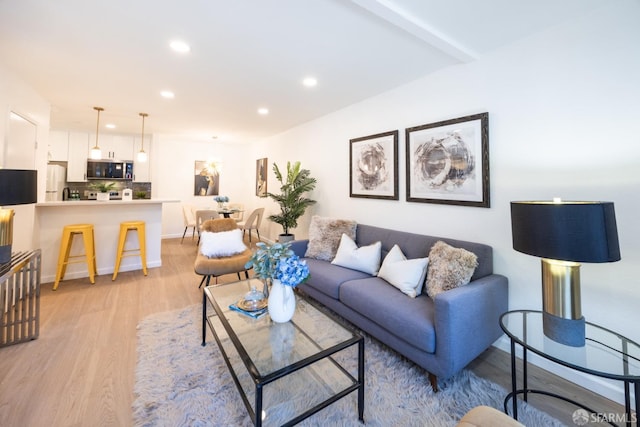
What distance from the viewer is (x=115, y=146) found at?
598 centimetres

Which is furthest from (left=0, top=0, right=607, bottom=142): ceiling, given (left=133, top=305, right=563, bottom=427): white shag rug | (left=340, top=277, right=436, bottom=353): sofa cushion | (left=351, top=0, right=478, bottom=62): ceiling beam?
(left=133, top=305, right=563, bottom=427): white shag rug

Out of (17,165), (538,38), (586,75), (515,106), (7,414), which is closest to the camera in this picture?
(7,414)

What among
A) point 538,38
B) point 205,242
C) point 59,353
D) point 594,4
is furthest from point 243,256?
point 594,4

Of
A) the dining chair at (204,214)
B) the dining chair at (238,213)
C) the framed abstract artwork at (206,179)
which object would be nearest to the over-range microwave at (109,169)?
the framed abstract artwork at (206,179)

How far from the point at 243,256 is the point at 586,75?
338 cm

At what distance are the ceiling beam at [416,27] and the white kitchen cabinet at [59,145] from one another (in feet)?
22.9

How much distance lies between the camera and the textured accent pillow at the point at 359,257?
2.60 m

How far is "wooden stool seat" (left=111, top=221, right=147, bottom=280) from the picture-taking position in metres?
3.66

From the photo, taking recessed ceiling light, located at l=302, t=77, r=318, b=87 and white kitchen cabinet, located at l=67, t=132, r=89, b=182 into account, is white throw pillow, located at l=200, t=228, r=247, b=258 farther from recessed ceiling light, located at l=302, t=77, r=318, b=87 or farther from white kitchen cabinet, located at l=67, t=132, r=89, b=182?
white kitchen cabinet, located at l=67, t=132, r=89, b=182

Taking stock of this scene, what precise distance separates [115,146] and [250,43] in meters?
5.62

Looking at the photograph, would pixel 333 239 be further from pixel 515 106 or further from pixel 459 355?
pixel 515 106

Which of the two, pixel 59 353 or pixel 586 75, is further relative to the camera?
pixel 59 353

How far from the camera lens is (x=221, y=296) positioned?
212 centimetres

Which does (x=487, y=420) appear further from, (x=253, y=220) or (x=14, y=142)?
(x=253, y=220)
